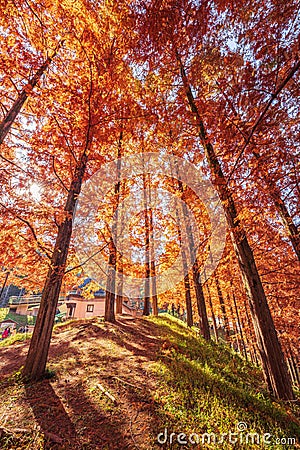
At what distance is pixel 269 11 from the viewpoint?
3.08 m

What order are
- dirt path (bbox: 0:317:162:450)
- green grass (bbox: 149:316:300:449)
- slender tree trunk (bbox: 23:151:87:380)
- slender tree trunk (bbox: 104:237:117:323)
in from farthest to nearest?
1. slender tree trunk (bbox: 104:237:117:323)
2. slender tree trunk (bbox: 23:151:87:380)
3. green grass (bbox: 149:316:300:449)
4. dirt path (bbox: 0:317:162:450)

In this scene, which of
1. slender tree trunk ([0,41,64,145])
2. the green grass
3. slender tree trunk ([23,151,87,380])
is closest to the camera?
the green grass

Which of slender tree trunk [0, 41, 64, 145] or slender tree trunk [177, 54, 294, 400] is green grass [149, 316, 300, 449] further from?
slender tree trunk [0, 41, 64, 145]

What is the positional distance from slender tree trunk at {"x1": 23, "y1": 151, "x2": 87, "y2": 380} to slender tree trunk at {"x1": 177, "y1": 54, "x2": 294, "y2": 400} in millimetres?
4081

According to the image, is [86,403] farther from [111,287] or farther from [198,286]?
[198,286]

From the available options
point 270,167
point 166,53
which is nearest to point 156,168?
point 166,53

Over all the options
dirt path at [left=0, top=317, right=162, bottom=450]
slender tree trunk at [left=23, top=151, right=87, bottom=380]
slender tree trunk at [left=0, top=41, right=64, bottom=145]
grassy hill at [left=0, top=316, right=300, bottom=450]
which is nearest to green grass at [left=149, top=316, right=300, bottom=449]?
grassy hill at [left=0, top=316, right=300, bottom=450]

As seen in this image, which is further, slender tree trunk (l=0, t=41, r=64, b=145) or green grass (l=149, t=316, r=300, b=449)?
slender tree trunk (l=0, t=41, r=64, b=145)

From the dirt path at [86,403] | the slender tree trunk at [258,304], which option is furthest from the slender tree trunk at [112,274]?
the slender tree trunk at [258,304]

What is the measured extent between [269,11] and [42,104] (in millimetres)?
5749

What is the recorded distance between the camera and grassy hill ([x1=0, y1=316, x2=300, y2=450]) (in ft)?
9.20

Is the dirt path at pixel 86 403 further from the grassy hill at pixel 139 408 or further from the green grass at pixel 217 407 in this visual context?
the green grass at pixel 217 407

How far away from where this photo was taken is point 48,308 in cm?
456

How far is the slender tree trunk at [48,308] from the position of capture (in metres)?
4.30
